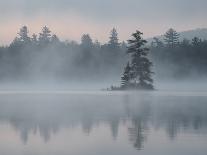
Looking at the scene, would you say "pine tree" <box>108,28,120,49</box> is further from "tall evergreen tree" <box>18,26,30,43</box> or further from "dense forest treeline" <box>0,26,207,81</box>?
A: "tall evergreen tree" <box>18,26,30,43</box>

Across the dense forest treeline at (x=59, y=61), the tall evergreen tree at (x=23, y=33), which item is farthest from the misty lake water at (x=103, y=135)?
the tall evergreen tree at (x=23, y=33)

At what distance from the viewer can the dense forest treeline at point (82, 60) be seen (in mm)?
100750

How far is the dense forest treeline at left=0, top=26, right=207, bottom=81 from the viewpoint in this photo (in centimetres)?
10075

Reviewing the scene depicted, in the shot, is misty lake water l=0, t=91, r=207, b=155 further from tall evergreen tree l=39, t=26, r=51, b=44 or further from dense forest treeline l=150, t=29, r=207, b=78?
tall evergreen tree l=39, t=26, r=51, b=44

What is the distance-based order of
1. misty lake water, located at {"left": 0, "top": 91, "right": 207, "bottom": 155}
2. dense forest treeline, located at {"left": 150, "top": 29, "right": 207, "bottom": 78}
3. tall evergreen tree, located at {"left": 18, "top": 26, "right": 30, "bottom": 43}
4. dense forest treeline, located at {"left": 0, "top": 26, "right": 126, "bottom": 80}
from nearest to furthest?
1. misty lake water, located at {"left": 0, "top": 91, "right": 207, "bottom": 155}
2. dense forest treeline, located at {"left": 150, "top": 29, "right": 207, "bottom": 78}
3. dense forest treeline, located at {"left": 0, "top": 26, "right": 126, "bottom": 80}
4. tall evergreen tree, located at {"left": 18, "top": 26, "right": 30, "bottom": 43}

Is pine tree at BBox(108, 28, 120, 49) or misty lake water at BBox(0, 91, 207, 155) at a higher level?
pine tree at BBox(108, 28, 120, 49)

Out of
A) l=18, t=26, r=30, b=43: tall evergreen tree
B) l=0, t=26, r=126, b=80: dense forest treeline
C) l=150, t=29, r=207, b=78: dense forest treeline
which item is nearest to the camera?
l=150, t=29, r=207, b=78: dense forest treeline

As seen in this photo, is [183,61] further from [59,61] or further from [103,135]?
[103,135]

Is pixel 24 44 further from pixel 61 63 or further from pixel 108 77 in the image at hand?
pixel 108 77

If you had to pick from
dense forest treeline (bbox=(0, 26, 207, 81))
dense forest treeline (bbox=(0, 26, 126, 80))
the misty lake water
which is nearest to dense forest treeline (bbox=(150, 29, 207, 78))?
dense forest treeline (bbox=(0, 26, 207, 81))

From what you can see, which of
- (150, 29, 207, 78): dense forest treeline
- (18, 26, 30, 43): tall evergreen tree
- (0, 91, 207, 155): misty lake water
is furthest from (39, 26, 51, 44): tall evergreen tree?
(0, 91, 207, 155): misty lake water

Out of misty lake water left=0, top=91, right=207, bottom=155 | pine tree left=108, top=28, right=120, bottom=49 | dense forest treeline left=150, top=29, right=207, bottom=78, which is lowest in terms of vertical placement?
misty lake water left=0, top=91, right=207, bottom=155

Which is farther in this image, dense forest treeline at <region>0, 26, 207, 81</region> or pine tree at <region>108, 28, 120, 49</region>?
pine tree at <region>108, 28, 120, 49</region>

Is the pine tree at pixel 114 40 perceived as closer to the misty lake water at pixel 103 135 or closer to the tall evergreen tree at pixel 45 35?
the tall evergreen tree at pixel 45 35
